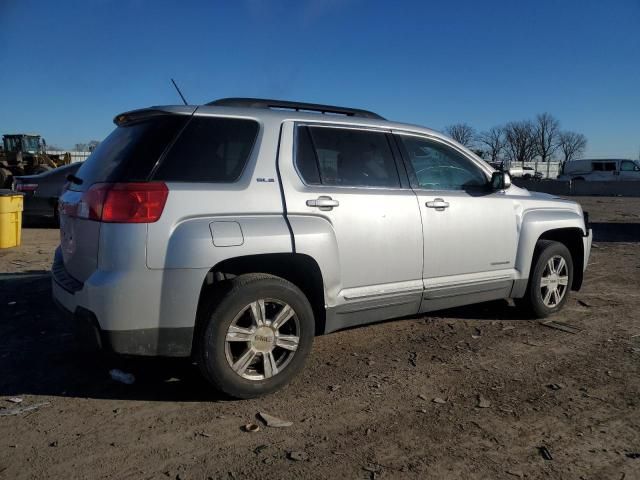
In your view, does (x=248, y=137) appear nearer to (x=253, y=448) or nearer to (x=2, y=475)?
(x=253, y=448)

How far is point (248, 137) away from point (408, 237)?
1469 millimetres

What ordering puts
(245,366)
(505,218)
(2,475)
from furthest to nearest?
(505,218) < (245,366) < (2,475)

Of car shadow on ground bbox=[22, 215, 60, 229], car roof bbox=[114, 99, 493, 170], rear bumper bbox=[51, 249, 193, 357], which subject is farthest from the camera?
car shadow on ground bbox=[22, 215, 60, 229]

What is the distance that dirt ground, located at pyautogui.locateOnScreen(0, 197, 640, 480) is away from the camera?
2.91 metres

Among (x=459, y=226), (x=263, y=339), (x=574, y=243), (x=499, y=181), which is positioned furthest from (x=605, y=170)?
(x=263, y=339)

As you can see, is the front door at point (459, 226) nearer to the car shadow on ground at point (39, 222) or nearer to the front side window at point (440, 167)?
the front side window at point (440, 167)

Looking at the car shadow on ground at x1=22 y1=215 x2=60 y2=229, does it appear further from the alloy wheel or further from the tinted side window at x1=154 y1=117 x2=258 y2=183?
the alloy wheel

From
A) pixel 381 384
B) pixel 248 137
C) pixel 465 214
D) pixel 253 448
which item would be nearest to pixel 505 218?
pixel 465 214

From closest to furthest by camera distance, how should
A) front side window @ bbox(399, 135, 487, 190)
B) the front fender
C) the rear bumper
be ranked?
the rear bumper, front side window @ bbox(399, 135, 487, 190), the front fender

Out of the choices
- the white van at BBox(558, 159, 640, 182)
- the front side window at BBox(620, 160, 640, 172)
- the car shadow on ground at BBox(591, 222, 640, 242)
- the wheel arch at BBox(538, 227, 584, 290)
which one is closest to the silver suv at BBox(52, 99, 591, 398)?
the wheel arch at BBox(538, 227, 584, 290)

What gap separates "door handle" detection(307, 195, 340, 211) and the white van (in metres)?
36.8

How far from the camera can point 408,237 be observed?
4.31 m

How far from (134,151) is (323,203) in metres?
1.29

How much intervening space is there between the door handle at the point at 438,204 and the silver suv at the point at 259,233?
0.04 feet
